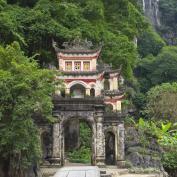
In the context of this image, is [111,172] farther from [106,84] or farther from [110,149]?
[106,84]

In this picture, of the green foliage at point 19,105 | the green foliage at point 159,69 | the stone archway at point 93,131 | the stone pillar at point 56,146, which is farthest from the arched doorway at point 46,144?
the green foliage at point 159,69

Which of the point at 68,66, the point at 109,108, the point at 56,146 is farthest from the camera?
the point at 109,108

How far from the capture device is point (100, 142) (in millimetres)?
26156

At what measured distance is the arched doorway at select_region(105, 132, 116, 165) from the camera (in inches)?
1129

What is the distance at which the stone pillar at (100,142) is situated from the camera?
2605 centimetres

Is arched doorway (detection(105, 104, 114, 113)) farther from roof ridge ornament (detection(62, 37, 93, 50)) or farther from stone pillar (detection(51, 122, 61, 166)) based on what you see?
stone pillar (detection(51, 122, 61, 166))

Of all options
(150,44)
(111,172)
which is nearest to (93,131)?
(111,172)

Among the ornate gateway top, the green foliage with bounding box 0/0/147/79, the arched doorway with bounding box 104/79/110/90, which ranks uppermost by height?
the green foliage with bounding box 0/0/147/79

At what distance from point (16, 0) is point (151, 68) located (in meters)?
30.2

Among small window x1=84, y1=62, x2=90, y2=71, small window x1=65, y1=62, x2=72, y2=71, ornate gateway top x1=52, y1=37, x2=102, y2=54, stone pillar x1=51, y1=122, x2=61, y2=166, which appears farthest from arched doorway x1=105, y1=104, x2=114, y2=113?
stone pillar x1=51, y1=122, x2=61, y2=166

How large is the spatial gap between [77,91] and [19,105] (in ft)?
32.8

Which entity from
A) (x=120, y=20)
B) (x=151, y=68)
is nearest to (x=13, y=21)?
(x=120, y=20)

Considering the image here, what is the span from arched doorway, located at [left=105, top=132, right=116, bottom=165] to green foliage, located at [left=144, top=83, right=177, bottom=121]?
37.8ft

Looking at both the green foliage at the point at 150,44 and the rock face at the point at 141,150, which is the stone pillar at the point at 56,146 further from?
the green foliage at the point at 150,44
